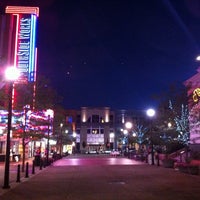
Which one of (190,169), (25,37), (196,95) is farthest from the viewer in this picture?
(25,37)

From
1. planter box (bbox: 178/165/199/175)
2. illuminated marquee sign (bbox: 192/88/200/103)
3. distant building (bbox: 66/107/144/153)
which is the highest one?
distant building (bbox: 66/107/144/153)

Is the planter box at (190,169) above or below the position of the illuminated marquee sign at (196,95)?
below

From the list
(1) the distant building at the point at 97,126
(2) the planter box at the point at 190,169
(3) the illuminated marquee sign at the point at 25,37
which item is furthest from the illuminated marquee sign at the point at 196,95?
(1) the distant building at the point at 97,126

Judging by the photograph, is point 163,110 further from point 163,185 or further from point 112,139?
point 112,139

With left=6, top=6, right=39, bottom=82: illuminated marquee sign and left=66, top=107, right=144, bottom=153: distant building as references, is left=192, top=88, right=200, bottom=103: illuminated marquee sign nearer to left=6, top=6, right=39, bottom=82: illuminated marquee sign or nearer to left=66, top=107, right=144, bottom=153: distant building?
left=6, top=6, right=39, bottom=82: illuminated marquee sign

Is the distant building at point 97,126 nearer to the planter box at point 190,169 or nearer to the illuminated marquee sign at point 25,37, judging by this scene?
the illuminated marquee sign at point 25,37

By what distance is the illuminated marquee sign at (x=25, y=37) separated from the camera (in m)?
55.3

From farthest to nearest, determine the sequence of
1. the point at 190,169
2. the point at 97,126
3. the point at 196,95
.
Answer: the point at 97,126, the point at 196,95, the point at 190,169

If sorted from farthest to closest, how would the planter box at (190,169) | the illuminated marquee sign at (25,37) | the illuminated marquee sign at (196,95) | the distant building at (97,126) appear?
the distant building at (97,126), the illuminated marquee sign at (25,37), the illuminated marquee sign at (196,95), the planter box at (190,169)

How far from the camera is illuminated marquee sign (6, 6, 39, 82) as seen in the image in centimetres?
5528

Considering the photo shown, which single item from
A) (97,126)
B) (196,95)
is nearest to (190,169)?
(196,95)

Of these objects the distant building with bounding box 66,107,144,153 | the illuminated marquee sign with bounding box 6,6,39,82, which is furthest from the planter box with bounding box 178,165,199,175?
the distant building with bounding box 66,107,144,153

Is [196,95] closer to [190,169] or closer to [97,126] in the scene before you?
[190,169]

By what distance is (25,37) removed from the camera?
58.3 metres
